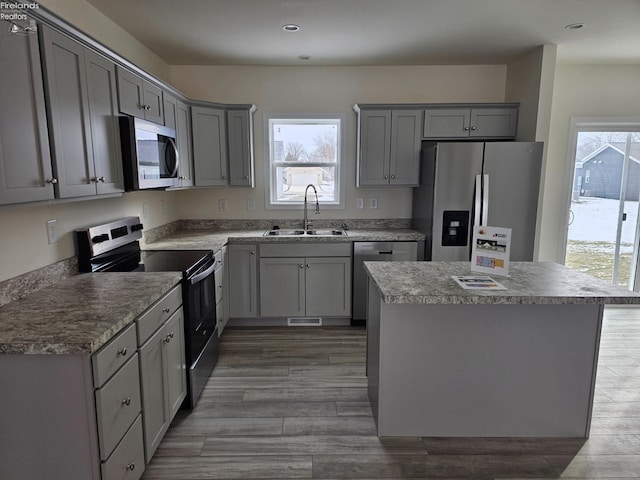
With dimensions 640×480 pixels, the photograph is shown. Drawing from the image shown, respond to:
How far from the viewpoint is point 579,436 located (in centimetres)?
222

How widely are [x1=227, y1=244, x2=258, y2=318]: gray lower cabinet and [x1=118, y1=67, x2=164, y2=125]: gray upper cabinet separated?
A: 1.36 meters

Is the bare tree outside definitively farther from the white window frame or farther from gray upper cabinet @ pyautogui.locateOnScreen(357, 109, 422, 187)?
gray upper cabinet @ pyautogui.locateOnScreen(357, 109, 422, 187)

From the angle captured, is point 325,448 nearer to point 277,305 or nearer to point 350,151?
point 277,305

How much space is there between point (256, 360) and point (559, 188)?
12.2ft

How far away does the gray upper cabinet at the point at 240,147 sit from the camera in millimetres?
3906

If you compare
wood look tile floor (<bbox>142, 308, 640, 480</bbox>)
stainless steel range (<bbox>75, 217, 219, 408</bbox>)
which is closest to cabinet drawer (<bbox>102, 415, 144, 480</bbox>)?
wood look tile floor (<bbox>142, 308, 640, 480</bbox>)

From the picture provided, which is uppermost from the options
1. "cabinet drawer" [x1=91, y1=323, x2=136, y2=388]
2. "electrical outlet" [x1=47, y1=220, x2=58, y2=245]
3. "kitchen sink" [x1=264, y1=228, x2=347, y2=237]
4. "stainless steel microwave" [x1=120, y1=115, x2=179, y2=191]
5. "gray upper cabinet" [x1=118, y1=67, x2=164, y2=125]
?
"gray upper cabinet" [x1=118, y1=67, x2=164, y2=125]

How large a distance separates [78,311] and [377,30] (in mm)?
2915

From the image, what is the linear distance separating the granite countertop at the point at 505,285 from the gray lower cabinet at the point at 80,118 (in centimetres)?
159

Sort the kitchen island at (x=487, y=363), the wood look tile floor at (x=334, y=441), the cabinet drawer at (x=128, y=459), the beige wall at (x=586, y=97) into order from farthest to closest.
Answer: the beige wall at (x=586, y=97), the kitchen island at (x=487, y=363), the wood look tile floor at (x=334, y=441), the cabinet drawer at (x=128, y=459)

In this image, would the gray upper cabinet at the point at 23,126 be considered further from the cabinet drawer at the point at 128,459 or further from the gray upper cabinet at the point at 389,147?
the gray upper cabinet at the point at 389,147

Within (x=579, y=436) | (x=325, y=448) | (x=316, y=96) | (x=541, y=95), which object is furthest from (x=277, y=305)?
(x=541, y=95)

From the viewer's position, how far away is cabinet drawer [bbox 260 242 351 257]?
3.74m

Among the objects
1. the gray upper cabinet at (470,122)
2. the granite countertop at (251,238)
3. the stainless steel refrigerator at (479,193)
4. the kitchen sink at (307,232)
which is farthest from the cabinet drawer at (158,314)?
the gray upper cabinet at (470,122)
